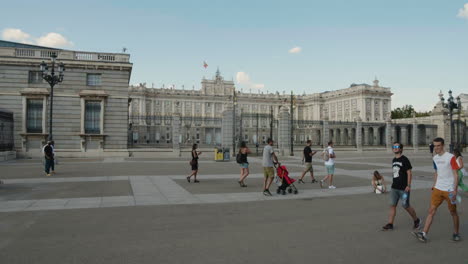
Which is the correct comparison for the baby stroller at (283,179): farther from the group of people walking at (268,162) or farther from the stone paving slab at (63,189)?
the stone paving slab at (63,189)

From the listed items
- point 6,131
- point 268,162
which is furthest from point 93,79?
point 268,162

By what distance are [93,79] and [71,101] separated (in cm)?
262

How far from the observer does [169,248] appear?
5.97 meters

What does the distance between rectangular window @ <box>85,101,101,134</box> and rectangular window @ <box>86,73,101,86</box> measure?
5.53 feet

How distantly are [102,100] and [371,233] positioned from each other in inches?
1081

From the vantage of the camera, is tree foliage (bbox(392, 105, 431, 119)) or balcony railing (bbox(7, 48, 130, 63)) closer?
balcony railing (bbox(7, 48, 130, 63))

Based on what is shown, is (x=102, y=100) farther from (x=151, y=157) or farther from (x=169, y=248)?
(x=169, y=248)

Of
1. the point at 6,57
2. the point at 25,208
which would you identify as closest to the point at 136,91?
the point at 6,57

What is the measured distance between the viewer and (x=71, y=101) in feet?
98.5

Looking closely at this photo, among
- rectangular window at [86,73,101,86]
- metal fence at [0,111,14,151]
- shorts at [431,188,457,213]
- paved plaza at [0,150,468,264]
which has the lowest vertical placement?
paved plaza at [0,150,468,264]

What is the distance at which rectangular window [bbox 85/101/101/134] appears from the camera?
30203 millimetres

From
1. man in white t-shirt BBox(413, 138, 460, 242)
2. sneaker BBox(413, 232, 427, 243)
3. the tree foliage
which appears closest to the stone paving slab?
sneaker BBox(413, 232, 427, 243)

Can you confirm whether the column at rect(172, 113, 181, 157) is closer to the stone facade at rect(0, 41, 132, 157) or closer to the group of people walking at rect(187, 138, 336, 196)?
the stone facade at rect(0, 41, 132, 157)

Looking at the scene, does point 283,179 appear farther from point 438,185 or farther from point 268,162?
point 438,185
